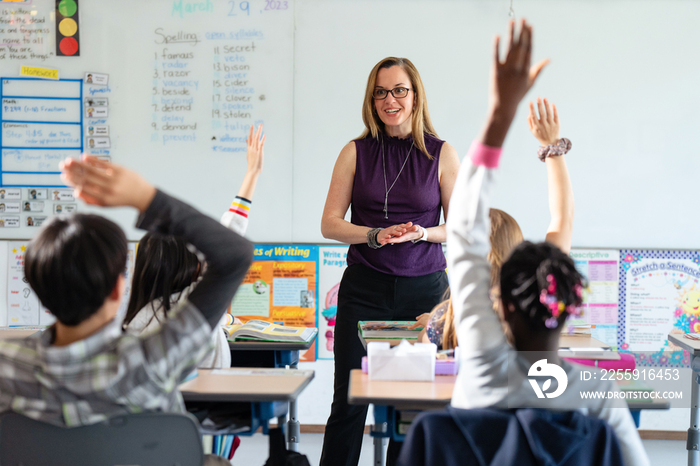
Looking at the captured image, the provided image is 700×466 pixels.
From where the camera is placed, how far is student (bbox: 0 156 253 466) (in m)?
0.96

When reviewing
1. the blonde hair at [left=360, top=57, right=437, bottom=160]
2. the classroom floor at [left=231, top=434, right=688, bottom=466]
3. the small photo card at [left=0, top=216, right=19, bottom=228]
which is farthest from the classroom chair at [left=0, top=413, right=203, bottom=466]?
the small photo card at [left=0, top=216, right=19, bottom=228]

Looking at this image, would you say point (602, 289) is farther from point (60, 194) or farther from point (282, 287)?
point (60, 194)

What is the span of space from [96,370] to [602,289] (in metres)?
2.99

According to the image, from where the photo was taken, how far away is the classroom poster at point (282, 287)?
3.34 metres

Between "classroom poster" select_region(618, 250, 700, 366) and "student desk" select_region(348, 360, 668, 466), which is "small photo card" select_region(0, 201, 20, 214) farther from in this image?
"classroom poster" select_region(618, 250, 700, 366)

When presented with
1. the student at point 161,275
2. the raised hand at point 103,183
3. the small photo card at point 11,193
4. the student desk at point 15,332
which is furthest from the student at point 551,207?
the small photo card at point 11,193

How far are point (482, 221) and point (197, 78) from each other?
2.78m

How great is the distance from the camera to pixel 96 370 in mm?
969

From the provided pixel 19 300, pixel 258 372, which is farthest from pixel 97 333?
pixel 19 300

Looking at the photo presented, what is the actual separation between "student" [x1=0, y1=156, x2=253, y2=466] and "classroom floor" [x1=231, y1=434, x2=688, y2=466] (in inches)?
81.5

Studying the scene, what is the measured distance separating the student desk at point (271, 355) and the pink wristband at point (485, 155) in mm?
1282

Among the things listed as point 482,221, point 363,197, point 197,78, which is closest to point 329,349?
point 363,197

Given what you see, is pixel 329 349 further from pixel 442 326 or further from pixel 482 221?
pixel 482 221

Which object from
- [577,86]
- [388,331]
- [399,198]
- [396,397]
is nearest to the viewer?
[396,397]
